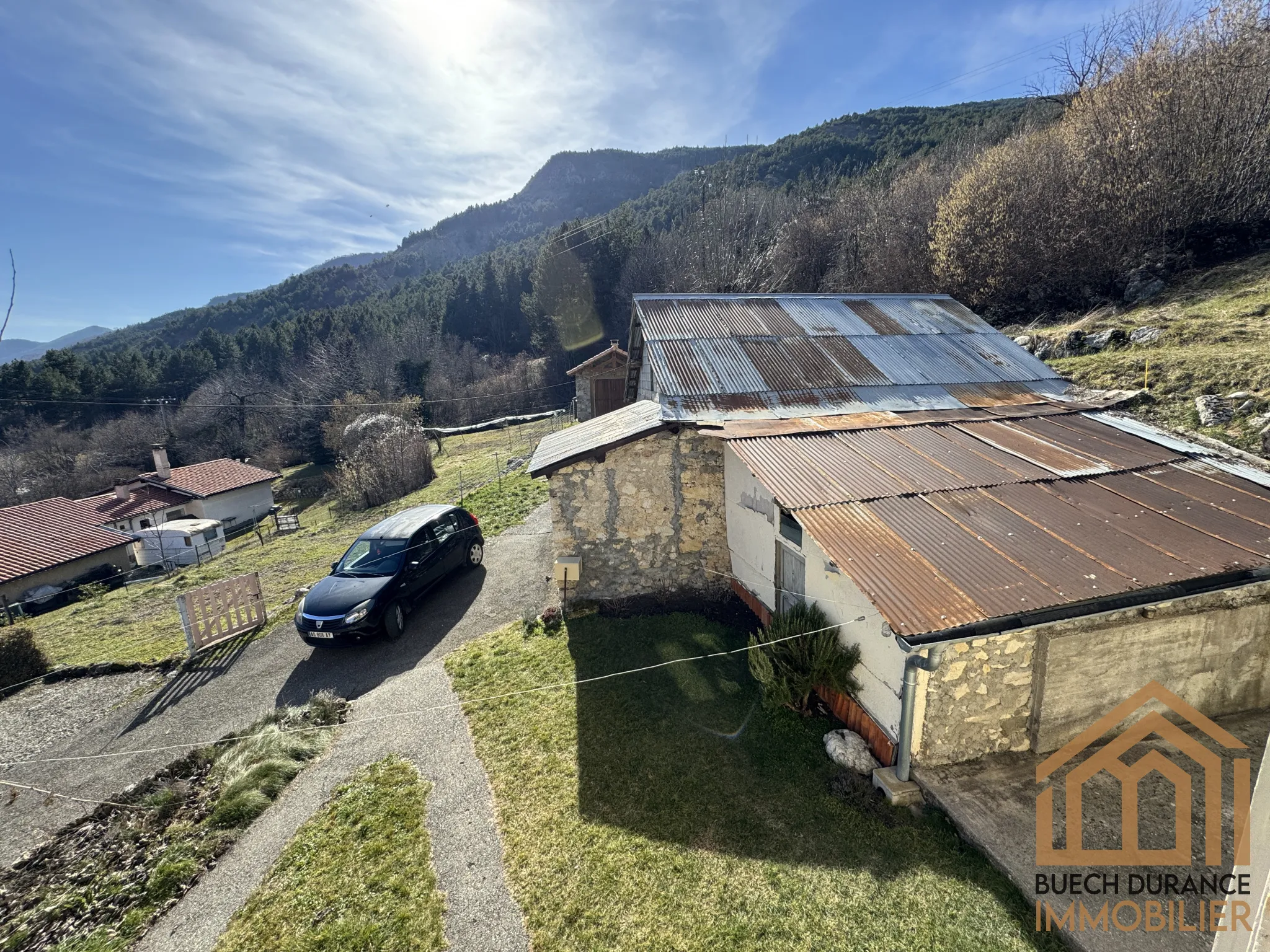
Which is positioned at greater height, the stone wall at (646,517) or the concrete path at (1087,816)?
the stone wall at (646,517)

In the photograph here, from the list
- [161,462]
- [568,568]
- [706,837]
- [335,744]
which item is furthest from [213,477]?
[706,837]

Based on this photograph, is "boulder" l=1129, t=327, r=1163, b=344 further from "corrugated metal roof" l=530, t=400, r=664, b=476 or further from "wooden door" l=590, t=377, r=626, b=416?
"wooden door" l=590, t=377, r=626, b=416

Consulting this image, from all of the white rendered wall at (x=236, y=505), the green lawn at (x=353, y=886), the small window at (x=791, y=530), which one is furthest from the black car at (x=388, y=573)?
the white rendered wall at (x=236, y=505)

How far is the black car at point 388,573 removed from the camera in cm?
896

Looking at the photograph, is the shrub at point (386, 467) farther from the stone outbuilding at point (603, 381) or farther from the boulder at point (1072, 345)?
the boulder at point (1072, 345)

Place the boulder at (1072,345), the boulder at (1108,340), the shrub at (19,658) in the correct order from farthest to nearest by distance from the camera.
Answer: the boulder at (1072,345), the boulder at (1108,340), the shrub at (19,658)

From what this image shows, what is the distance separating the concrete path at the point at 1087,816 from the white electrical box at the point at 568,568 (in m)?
5.67

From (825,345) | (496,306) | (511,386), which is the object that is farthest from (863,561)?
(496,306)

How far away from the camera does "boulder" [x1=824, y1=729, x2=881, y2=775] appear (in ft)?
17.5

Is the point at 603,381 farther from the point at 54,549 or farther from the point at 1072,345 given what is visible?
the point at 54,549

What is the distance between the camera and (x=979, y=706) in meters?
5.06

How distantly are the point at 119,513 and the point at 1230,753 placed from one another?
38.3 meters

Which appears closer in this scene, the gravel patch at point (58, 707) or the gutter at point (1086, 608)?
the gutter at point (1086, 608)

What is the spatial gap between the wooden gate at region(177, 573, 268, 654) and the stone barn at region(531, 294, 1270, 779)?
7044mm
